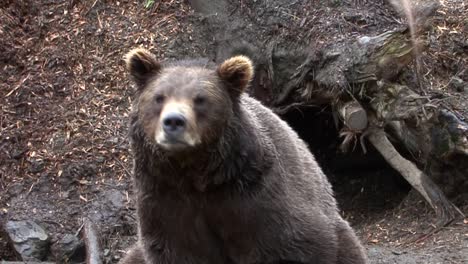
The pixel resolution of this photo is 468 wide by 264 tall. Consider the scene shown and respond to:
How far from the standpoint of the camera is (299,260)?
566cm

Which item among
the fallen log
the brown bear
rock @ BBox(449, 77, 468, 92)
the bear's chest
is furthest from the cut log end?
the bear's chest

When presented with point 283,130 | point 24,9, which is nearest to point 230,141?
point 283,130

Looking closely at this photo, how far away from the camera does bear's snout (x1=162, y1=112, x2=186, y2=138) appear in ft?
15.5

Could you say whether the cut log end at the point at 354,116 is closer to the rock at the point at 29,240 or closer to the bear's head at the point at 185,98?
the bear's head at the point at 185,98

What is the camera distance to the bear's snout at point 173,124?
4.72 meters

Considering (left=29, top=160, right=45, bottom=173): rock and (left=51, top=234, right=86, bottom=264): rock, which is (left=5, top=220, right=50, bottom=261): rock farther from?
(left=29, top=160, right=45, bottom=173): rock

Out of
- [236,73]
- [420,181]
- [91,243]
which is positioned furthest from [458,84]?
[91,243]

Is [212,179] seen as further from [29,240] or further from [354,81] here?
[29,240]

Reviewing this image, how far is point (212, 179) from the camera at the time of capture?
525 centimetres


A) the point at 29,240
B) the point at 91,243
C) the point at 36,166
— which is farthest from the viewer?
the point at 36,166

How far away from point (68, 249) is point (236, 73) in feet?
11.4

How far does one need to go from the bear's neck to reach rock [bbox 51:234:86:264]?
115 inches

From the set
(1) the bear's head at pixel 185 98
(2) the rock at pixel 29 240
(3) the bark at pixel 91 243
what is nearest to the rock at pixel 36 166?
(2) the rock at pixel 29 240

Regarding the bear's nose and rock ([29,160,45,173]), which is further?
rock ([29,160,45,173])
